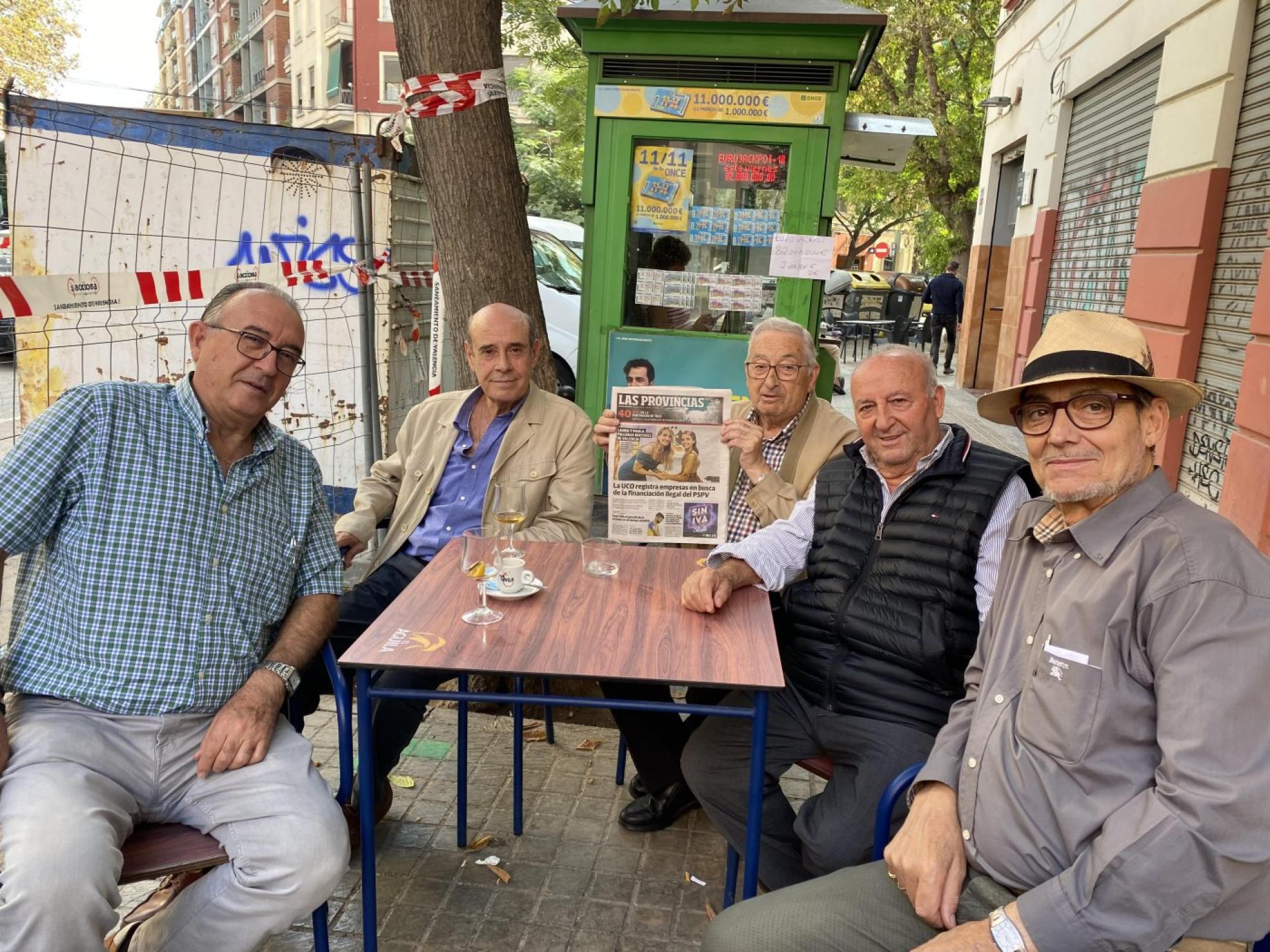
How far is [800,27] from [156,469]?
4.39 metres

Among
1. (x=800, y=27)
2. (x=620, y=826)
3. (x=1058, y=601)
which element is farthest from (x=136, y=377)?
(x=1058, y=601)

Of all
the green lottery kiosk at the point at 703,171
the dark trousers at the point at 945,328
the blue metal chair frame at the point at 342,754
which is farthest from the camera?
the dark trousers at the point at 945,328

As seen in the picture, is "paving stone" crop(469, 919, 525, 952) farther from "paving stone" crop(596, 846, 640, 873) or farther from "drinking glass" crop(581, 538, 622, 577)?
"drinking glass" crop(581, 538, 622, 577)

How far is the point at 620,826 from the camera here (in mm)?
3029

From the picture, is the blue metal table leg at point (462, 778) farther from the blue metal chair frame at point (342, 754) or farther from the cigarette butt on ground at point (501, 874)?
the blue metal chair frame at point (342, 754)

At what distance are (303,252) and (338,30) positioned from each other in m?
38.4

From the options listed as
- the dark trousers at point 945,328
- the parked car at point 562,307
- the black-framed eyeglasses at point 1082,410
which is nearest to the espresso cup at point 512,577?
the black-framed eyeglasses at point 1082,410

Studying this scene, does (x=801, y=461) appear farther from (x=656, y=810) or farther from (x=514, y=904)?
(x=514, y=904)

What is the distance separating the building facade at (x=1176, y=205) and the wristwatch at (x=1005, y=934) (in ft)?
12.6

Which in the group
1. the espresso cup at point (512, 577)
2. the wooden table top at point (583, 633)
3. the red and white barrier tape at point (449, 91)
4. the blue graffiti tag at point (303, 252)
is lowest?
the wooden table top at point (583, 633)

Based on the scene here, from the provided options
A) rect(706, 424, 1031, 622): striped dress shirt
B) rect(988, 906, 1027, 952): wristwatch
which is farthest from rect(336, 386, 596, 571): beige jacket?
rect(988, 906, 1027, 952): wristwatch

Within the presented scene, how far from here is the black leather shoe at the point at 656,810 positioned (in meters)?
3.01

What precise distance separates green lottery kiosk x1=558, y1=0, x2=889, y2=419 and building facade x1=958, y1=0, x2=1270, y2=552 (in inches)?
85.6

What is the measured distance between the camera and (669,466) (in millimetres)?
3000
